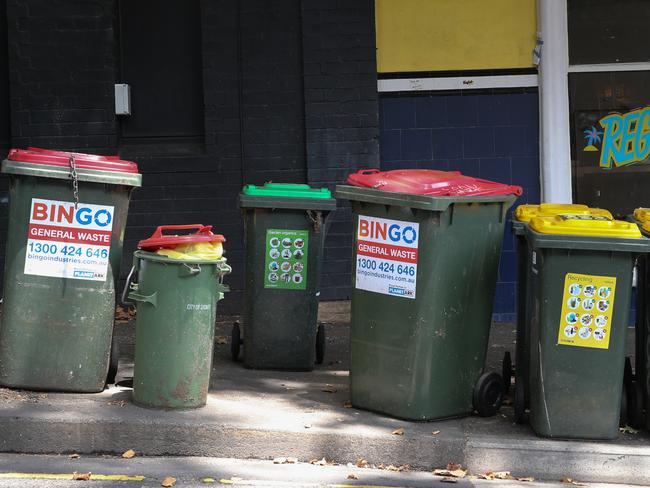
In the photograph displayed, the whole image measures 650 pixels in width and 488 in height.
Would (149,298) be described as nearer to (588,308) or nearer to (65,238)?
(65,238)

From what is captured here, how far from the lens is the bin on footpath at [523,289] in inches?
260

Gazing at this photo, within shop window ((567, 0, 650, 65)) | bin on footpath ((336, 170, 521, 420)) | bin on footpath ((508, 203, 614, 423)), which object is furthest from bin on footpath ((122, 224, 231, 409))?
shop window ((567, 0, 650, 65))

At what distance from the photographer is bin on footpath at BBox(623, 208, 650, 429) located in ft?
21.4

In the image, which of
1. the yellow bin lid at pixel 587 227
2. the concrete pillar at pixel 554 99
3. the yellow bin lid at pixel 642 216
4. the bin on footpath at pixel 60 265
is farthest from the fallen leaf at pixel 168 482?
the concrete pillar at pixel 554 99

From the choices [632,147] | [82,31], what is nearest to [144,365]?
[82,31]

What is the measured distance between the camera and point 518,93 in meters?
9.91

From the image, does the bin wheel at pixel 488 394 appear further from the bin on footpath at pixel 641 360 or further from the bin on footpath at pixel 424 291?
the bin on footpath at pixel 641 360

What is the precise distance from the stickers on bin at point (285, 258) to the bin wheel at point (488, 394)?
5.76 feet

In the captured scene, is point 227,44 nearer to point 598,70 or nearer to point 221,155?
point 221,155

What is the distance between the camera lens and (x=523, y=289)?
22.8ft

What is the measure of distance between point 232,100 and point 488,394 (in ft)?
14.5

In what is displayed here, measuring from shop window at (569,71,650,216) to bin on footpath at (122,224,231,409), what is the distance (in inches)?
184

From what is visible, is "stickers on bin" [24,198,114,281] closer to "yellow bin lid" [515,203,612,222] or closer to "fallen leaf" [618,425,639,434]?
"yellow bin lid" [515,203,612,222]

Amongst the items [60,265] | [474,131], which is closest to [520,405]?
[60,265]
